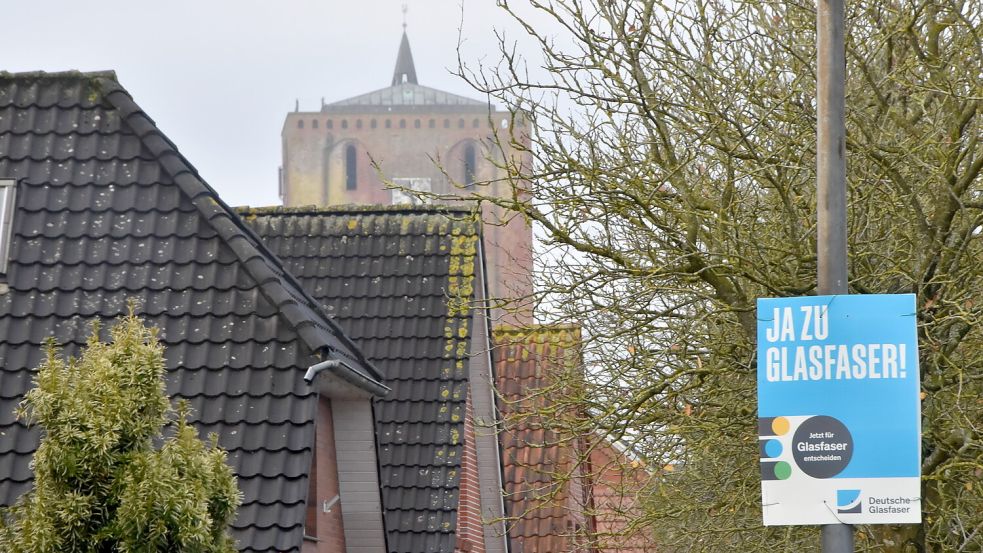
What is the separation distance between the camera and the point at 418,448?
15.7 metres

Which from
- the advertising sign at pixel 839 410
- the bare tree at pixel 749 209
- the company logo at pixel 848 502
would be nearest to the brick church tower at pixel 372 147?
the bare tree at pixel 749 209

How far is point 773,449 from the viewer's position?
8.11 metres

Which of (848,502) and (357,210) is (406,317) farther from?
(848,502)

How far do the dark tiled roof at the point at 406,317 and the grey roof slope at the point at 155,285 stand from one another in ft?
10.0

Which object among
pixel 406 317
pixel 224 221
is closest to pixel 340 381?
pixel 224 221

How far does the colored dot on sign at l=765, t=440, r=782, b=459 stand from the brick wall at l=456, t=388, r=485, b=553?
28.9 feet

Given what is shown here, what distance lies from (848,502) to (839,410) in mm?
490

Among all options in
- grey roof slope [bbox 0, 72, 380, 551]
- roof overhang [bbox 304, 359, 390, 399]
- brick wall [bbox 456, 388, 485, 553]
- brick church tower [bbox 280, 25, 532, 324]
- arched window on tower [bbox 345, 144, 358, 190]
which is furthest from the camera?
arched window on tower [bbox 345, 144, 358, 190]

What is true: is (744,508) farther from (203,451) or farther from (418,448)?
(203,451)

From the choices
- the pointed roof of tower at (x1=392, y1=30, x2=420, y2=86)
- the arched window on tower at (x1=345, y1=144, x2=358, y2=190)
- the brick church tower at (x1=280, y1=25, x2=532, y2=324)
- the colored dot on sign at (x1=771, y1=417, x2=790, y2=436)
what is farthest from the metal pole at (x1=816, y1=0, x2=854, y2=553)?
the pointed roof of tower at (x1=392, y1=30, x2=420, y2=86)

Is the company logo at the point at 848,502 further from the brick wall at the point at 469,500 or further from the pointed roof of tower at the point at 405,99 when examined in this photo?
the pointed roof of tower at the point at 405,99

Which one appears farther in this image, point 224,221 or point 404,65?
point 404,65

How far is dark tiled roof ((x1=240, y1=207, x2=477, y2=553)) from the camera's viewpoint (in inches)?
604

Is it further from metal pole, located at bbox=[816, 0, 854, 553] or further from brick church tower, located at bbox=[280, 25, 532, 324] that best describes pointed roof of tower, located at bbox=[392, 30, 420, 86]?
metal pole, located at bbox=[816, 0, 854, 553]
